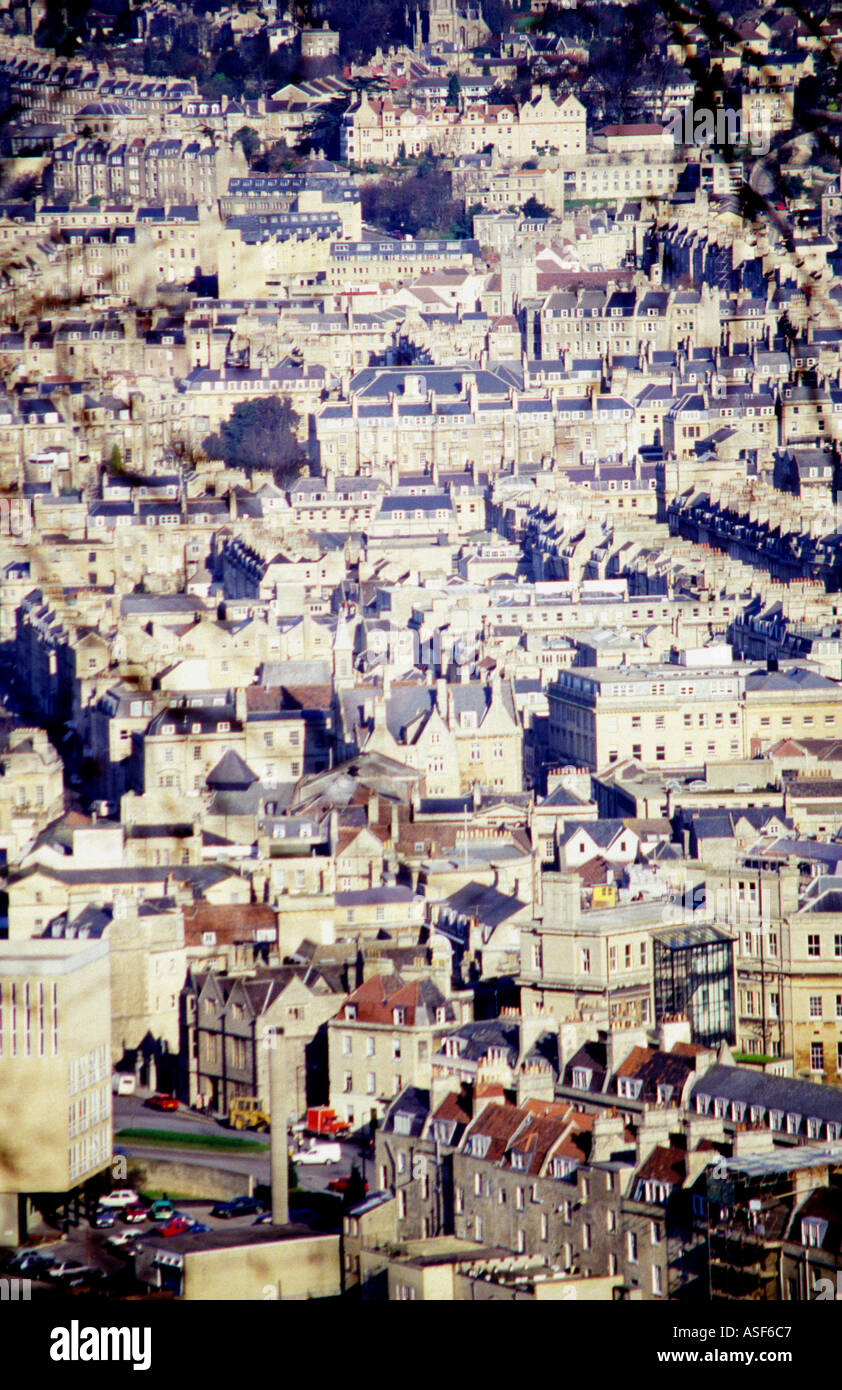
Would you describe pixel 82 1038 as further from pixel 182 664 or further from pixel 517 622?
pixel 517 622

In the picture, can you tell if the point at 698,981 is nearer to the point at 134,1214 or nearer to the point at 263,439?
the point at 134,1214

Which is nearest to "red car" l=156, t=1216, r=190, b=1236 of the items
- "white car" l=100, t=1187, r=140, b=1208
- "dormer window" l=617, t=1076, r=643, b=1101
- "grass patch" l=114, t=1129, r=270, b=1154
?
"white car" l=100, t=1187, r=140, b=1208

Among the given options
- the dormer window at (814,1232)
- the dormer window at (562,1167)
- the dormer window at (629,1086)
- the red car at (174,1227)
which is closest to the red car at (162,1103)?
the red car at (174,1227)

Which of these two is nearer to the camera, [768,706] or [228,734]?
[228,734]

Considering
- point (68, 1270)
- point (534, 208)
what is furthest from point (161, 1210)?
point (534, 208)

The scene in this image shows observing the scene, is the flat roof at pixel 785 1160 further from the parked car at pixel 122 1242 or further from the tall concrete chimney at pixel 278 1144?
the parked car at pixel 122 1242

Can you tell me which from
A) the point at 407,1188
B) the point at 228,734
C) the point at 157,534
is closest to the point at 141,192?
the point at 157,534

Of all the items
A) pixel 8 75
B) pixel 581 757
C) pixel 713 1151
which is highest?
pixel 8 75
